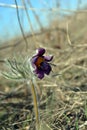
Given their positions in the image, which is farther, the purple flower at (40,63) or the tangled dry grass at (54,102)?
the tangled dry grass at (54,102)

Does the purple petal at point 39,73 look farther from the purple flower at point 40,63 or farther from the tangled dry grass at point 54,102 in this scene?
the tangled dry grass at point 54,102

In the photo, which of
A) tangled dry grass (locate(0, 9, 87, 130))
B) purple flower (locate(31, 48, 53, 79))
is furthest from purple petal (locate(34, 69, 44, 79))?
tangled dry grass (locate(0, 9, 87, 130))

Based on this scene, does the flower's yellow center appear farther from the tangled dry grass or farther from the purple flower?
the tangled dry grass

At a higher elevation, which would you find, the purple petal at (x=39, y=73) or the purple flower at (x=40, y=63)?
the purple flower at (x=40, y=63)

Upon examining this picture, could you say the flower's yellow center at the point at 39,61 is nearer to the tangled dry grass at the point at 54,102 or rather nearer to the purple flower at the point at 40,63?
the purple flower at the point at 40,63

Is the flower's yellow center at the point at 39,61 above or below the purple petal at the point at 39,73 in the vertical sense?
above

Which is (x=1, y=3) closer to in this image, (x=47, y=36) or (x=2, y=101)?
(x=2, y=101)

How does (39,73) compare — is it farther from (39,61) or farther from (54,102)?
(54,102)

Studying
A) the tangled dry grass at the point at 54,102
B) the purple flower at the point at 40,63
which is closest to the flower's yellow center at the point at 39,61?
the purple flower at the point at 40,63

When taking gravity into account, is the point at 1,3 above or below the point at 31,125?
above

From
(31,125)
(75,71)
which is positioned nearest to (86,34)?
(75,71)

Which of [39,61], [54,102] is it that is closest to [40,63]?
[39,61]
